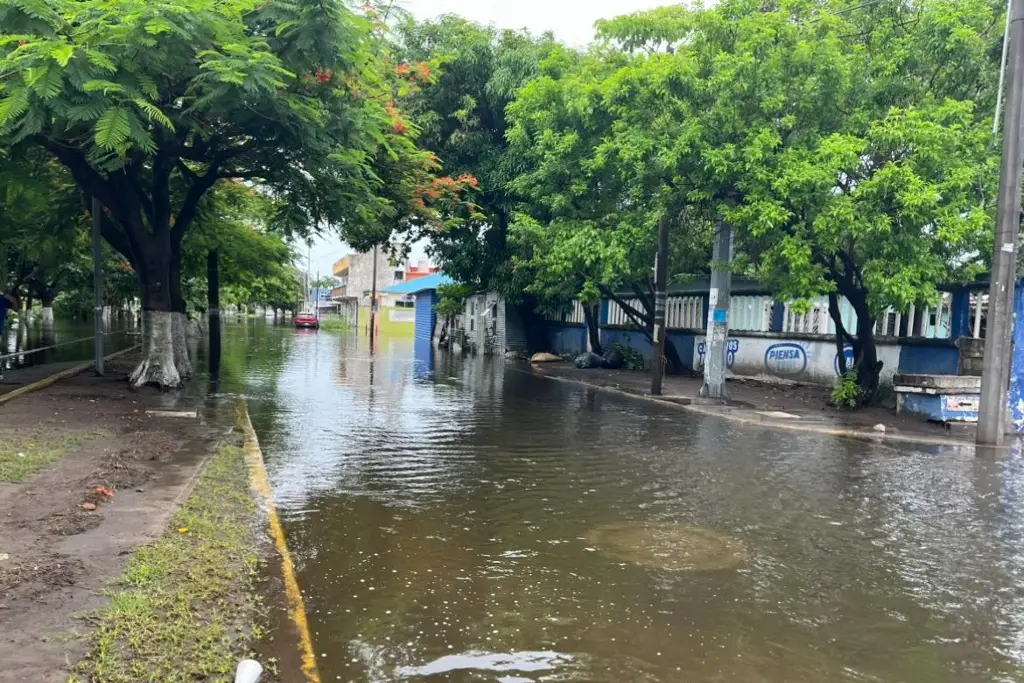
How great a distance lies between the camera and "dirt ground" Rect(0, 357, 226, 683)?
13.1 feet

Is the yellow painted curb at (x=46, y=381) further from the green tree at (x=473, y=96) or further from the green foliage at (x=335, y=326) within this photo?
the green foliage at (x=335, y=326)

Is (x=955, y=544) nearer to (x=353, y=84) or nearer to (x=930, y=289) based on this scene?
(x=930, y=289)

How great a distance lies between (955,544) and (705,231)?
44.8 ft

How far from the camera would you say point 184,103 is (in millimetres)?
11336

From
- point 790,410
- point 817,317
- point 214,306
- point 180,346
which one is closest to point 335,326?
point 214,306

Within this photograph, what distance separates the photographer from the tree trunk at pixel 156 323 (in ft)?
46.0

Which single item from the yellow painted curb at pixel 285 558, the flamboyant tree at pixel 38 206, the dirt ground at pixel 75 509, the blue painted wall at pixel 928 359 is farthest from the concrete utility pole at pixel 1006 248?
the flamboyant tree at pixel 38 206

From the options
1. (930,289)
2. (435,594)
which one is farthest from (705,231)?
(435,594)

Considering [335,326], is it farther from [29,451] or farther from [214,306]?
[29,451]

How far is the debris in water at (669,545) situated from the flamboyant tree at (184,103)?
21.0ft

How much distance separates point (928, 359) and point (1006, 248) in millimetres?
4839

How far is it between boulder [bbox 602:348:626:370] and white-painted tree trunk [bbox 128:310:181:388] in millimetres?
14361

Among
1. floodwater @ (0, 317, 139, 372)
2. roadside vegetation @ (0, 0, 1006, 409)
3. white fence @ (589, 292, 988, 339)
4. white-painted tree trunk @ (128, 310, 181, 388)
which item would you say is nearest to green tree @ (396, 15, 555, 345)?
roadside vegetation @ (0, 0, 1006, 409)

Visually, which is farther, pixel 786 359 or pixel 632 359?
pixel 632 359
